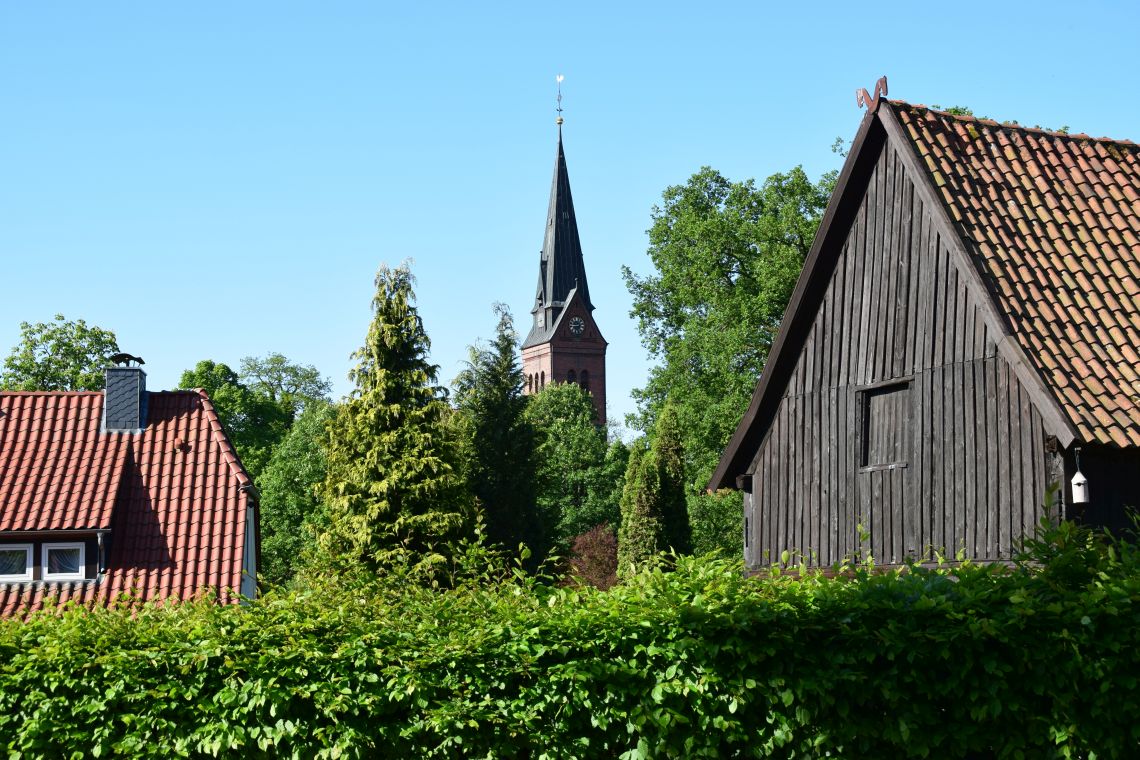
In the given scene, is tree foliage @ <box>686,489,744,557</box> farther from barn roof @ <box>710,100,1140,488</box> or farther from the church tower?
the church tower

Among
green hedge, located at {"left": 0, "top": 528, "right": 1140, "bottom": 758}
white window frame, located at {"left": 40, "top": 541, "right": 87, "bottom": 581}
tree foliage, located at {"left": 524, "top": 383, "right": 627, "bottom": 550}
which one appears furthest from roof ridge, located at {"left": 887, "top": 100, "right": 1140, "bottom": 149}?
tree foliage, located at {"left": 524, "top": 383, "right": 627, "bottom": 550}

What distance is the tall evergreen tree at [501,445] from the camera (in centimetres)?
4728

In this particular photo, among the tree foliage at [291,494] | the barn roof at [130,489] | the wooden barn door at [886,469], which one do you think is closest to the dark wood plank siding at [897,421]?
the wooden barn door at [886,469]

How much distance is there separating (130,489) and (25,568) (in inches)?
102

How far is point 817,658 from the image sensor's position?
8.26 m

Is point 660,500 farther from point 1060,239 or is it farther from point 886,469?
point 1060,239

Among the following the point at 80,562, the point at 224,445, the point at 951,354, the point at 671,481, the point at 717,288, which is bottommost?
the point at 80,562

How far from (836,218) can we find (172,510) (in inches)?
619

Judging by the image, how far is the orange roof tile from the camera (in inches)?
572

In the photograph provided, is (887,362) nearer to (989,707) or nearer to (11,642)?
(989,707)

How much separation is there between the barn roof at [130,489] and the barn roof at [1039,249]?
12.0 m

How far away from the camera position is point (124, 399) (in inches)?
1110

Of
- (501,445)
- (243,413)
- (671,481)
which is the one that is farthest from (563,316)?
(501,445)

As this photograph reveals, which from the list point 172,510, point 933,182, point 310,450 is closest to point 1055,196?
point 933,182
